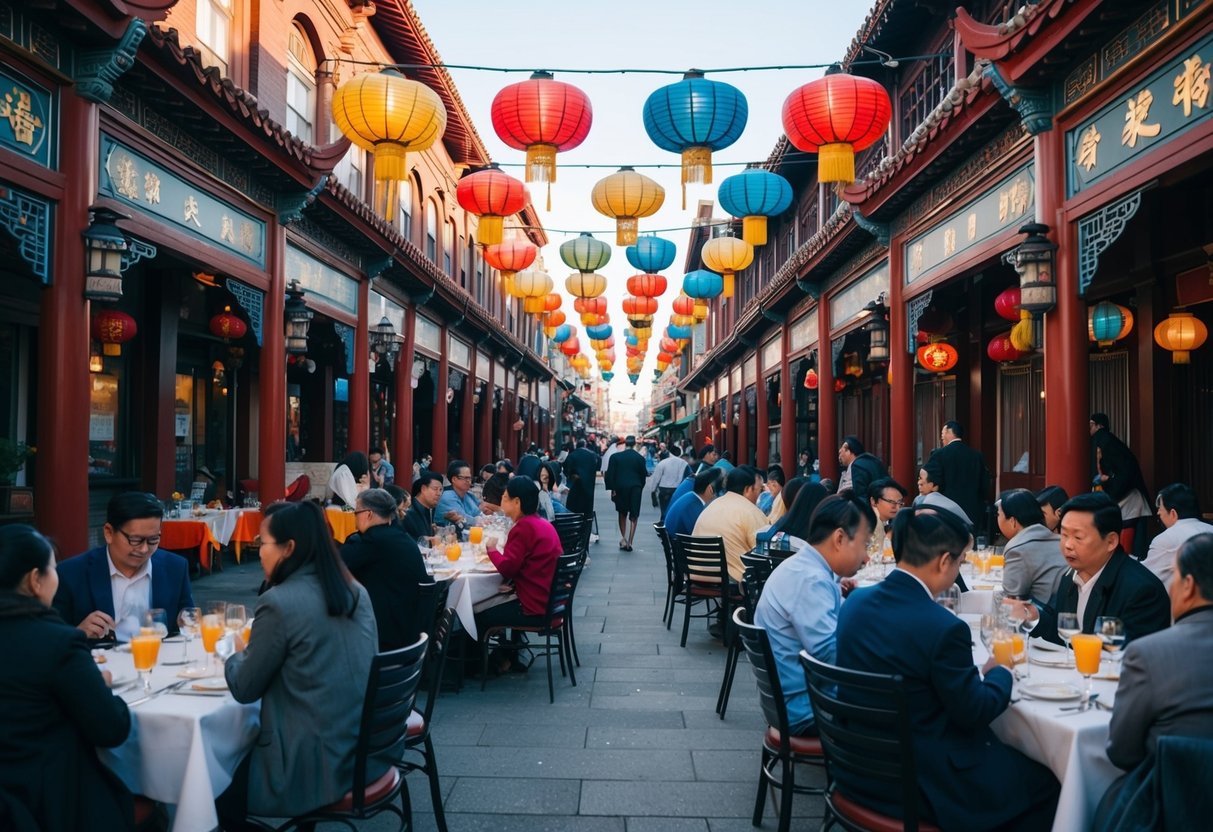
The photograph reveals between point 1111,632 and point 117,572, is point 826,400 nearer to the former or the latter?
point 1111,632

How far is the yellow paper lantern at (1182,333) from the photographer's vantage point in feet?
29.2

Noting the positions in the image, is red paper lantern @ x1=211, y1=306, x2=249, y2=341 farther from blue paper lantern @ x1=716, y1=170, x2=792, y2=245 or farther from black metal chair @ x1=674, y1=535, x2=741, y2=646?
black metal chair @ x1=674, y1=535, x2=741, y2=646

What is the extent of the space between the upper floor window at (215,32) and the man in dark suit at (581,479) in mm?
7683

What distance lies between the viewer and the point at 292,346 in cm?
1178

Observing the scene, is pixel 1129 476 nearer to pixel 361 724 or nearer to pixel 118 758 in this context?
pixel 361 724

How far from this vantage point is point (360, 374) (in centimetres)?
1525

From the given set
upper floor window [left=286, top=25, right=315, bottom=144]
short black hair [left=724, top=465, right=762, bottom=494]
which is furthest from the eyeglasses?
upper floor window [left=286, top=25, right=315, bottom=144]

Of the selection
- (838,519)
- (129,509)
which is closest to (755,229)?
(838,519)

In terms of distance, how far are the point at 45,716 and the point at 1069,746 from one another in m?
3.50

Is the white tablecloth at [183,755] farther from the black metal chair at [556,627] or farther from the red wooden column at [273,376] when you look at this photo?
the red wooden column at [273,376]

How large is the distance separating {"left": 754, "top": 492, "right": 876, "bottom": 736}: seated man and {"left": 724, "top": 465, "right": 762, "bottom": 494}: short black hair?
4.22 metres

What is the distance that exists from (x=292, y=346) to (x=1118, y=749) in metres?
10.6

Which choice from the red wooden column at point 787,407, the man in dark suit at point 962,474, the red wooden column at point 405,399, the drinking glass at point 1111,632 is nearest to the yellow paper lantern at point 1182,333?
the man in dark suit at point 962,474

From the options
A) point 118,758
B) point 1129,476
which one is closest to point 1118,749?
point 118,758
